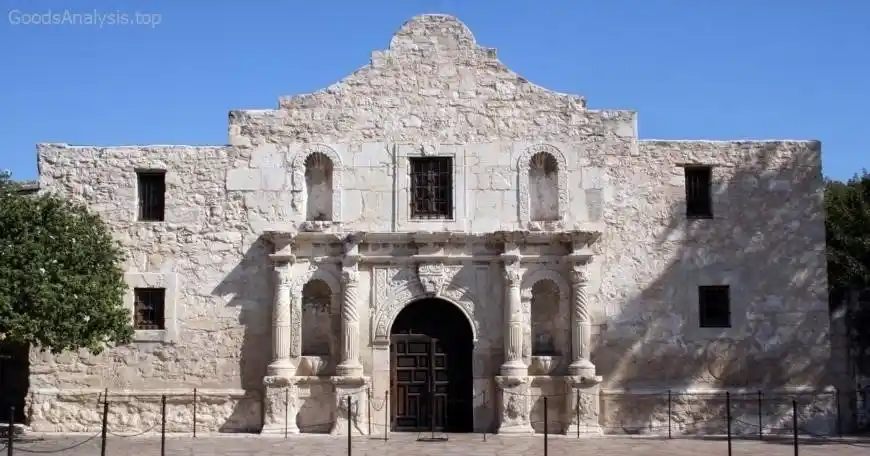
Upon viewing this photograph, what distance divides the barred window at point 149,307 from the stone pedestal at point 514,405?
6.93 metres

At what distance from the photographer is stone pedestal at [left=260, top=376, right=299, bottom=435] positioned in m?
19.0

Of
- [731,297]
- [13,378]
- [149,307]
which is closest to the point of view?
[731,297]

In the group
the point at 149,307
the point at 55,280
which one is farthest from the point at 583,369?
the point at 55,280

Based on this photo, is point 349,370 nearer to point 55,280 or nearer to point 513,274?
point 513,274

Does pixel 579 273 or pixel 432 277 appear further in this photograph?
pixel 432 277

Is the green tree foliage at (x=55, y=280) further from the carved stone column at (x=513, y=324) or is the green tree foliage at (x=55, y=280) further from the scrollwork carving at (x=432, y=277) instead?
the carved stone column at (x=513, y=324)

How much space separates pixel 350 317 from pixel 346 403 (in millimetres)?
1655

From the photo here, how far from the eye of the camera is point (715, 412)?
19.4m

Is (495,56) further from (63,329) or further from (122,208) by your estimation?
(63,329)

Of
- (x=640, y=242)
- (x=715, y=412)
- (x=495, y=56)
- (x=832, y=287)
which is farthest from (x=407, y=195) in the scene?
(x=832, y=287)

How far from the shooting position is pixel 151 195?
20.3 meters

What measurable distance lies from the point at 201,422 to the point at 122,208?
4.62m

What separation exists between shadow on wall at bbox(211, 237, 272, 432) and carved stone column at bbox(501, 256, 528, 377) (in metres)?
4.71

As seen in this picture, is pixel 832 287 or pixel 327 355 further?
pixel 832 287
